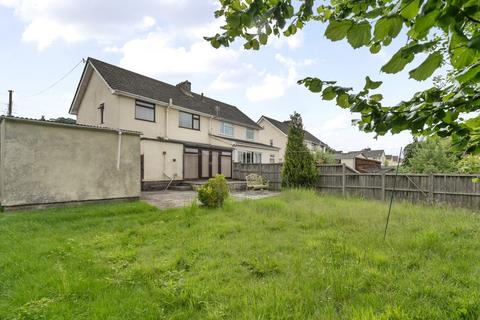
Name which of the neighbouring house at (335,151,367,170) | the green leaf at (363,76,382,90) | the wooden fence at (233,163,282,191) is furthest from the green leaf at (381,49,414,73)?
the wooden fence at (233,163,282,191)

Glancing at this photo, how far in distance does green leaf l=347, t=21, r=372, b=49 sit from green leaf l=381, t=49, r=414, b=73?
0.13m

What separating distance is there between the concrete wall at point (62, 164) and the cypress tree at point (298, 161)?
755 cm

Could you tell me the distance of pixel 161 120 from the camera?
16672mm

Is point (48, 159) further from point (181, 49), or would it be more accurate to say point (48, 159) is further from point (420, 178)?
point (420, 178)

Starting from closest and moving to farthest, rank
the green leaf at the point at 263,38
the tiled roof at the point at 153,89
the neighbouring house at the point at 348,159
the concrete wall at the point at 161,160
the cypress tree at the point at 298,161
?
the green leaf at the point at 263,38 → the cypress tree at the point at 298,161 → the concrete wall at the point at 161,160 → the tiled roof at the point at 153,89 → the neighbouring house at the point at 348,159

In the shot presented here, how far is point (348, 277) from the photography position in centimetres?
358

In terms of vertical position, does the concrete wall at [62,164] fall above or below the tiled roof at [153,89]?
below

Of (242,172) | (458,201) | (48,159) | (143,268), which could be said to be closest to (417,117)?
(143,268)

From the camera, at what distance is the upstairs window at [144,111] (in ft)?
50.8

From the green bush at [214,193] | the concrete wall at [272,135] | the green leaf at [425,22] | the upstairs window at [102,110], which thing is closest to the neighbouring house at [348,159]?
the concrete wall at [272,135]

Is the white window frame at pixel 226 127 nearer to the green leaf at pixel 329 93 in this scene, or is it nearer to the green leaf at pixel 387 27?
the green leaf at pixel 329 93

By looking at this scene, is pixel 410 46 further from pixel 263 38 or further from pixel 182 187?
pixel 182 187

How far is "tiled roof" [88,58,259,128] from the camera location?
→ 50.6 ft

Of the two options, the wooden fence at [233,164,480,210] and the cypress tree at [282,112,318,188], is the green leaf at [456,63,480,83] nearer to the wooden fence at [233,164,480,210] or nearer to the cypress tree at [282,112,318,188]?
the wooden fence at [233,164,480,210]
